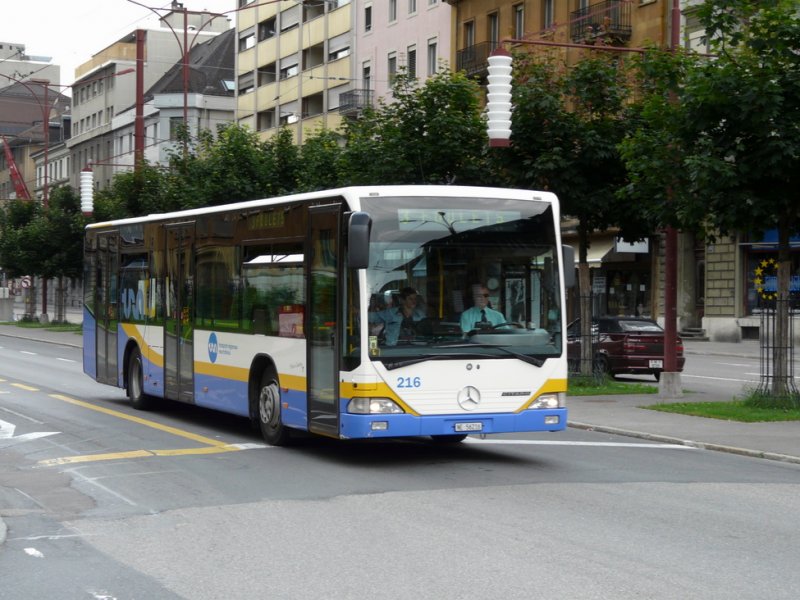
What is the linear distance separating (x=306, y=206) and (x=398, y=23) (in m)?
53.7

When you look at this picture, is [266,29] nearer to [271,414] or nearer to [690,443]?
[690,443]

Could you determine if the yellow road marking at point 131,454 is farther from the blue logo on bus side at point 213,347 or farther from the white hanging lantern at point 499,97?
the white hanging lantern at point 499,97

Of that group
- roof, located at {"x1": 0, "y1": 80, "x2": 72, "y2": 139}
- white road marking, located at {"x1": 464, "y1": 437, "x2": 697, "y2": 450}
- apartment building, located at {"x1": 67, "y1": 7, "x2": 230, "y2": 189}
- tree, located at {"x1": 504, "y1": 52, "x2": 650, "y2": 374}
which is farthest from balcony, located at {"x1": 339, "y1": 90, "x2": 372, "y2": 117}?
roof, located at {"x1": 0, "y1": 80, "x2": 72, "y2": 139}

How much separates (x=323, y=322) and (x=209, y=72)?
81.7m

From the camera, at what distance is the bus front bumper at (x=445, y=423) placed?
12922mm

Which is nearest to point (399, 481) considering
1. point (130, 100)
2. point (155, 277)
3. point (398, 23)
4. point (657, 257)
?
point (155, 277)

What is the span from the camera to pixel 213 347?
1697cm

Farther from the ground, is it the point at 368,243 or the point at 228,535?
the point at 368,243

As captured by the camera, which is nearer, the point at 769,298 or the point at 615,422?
the point at 615,422

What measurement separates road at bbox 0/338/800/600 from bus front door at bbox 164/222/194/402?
4.92 feet

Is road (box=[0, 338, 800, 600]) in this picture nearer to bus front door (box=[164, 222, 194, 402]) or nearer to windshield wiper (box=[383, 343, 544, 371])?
windshield wiper (box=[383, 343, 544, 371])

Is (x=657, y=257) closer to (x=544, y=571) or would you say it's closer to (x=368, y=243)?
(x=368, y=243)

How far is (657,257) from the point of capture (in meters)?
50.2

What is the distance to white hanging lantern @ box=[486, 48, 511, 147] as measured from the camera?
1820cm
